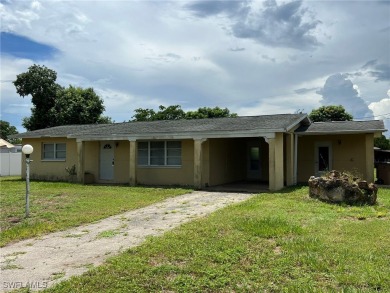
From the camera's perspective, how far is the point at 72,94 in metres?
35.4

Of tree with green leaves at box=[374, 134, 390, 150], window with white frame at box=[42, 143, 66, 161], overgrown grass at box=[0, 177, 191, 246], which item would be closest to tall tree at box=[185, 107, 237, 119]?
tree with green leaves at box=[374, 134, 390, 150]

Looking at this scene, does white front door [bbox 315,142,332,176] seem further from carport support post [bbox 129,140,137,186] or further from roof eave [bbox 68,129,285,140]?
carport support post [bbox 129,140,137,186]

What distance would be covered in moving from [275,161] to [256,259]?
933 centimetres

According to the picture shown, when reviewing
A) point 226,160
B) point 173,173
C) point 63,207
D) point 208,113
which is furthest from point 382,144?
point 63,207

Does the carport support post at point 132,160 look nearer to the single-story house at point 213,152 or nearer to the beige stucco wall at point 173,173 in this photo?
the single-story house at point 213,152

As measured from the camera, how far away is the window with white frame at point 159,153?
17.8 metres

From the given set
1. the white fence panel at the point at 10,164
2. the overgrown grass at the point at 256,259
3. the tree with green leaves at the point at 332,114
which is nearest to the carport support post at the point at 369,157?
the overgrown grass at the point at 256,259

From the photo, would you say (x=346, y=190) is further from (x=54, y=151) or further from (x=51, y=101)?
(x=51, y=101)

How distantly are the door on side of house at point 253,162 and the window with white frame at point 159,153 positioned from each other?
5.51m

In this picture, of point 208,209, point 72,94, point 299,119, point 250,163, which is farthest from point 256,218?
point 72,94

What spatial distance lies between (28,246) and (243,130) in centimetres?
970

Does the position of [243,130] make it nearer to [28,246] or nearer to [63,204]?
[63,204]

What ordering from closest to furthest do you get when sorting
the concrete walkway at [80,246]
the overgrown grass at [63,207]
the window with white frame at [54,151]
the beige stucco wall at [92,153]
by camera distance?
the concrete walkway at [80,246] → the overgrown grass at [63,207] → the beige stucco wall at [92,153] → the window with white frame at [54,151]

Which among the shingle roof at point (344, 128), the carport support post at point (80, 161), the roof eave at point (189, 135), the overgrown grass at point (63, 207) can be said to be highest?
the shingle roof at point (344, 128)
